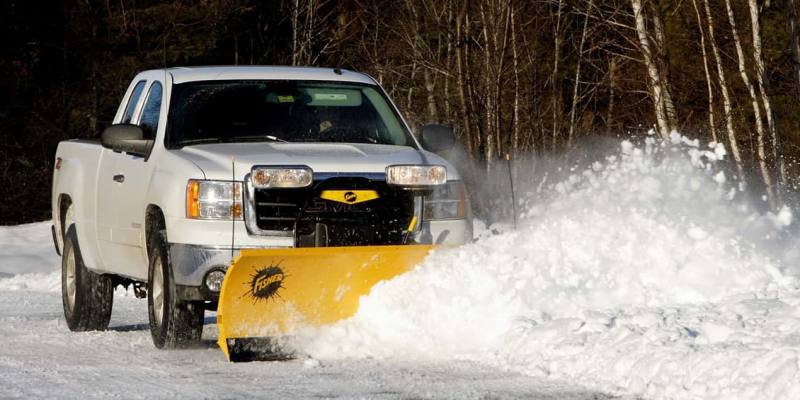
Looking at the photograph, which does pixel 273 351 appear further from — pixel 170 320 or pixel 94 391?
pixel 94 391

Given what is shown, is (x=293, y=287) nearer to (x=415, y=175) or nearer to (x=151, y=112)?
(x=415, y=175)

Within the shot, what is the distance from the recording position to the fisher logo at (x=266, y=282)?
8.05 meters

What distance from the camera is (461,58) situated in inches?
1062

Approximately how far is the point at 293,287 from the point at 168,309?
884mm

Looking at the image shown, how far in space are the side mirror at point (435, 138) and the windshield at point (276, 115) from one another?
0.33 feet

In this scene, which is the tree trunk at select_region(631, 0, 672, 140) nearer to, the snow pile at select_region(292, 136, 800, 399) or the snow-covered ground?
the snow-covered ground

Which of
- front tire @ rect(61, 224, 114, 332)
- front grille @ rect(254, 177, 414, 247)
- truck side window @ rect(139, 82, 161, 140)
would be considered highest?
truck side window @ rect(139, 82, 161, 140)

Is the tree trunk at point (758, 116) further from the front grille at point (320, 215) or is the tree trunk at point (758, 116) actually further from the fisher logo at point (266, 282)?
the fisher logo at point (266, 282)

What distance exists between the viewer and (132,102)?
10719 mm

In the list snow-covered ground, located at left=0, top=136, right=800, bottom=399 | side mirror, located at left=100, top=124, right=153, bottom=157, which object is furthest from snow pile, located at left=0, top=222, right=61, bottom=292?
side mirror, located at left=100, top=124, right=153, bottom=157

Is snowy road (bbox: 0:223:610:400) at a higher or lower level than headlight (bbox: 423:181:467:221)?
lower

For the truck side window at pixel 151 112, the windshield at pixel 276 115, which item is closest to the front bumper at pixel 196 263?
the windshield at pixel 276 115

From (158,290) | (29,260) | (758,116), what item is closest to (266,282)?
(158,290)

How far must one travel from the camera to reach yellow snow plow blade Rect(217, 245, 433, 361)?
26.3ft
